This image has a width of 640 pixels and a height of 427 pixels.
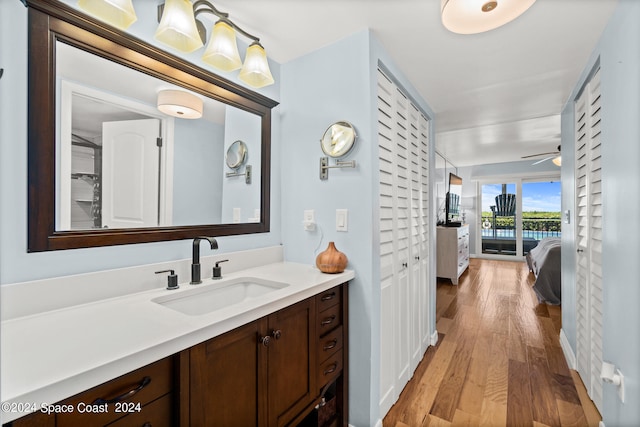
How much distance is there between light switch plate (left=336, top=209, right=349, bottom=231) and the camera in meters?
1.62

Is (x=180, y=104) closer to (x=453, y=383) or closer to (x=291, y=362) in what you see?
(x=291, y=362)

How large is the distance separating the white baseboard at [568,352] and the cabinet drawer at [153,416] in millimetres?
2827

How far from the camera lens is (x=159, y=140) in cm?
132

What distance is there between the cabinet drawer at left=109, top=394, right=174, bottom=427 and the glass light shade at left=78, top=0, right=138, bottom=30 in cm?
130

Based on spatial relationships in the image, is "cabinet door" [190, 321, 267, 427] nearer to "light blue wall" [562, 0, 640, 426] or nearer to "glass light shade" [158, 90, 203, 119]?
"glass light shade" [158, 90, 203, 119]

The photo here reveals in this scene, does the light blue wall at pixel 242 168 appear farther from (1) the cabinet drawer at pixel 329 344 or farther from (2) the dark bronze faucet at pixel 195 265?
(1) the cabinet drawer at pixel 329 344

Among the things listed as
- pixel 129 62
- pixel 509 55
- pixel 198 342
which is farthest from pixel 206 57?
pixel 509 55

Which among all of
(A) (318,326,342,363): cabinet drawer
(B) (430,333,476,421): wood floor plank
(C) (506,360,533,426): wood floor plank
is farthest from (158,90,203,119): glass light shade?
(C) (506,360,533,426): wood floor plank

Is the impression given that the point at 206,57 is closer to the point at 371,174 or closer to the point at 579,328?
the point at 371,174

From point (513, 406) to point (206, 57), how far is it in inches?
105

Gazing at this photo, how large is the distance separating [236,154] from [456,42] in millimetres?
1430

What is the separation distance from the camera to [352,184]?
1606 millimetres

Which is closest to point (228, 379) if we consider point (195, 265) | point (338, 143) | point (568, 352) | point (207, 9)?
point (195, 265)

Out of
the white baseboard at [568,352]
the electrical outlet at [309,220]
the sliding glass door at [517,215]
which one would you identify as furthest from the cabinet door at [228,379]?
the sliding glass door at [517,215]
